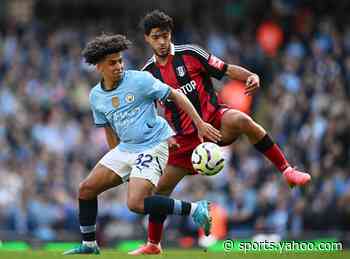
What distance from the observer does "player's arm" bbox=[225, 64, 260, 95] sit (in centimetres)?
1269

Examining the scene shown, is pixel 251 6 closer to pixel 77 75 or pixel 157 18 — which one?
pixel 77 75

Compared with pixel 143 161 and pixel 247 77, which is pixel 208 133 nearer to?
pixel 143 161

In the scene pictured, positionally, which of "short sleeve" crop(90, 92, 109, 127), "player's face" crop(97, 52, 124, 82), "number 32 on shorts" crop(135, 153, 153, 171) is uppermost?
"player's face" crop(97, 52, 124, 82)

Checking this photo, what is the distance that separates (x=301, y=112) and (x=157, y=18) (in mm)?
8150

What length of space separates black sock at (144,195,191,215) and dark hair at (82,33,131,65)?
1513mm

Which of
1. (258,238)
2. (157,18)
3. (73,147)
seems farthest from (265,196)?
(157,18)

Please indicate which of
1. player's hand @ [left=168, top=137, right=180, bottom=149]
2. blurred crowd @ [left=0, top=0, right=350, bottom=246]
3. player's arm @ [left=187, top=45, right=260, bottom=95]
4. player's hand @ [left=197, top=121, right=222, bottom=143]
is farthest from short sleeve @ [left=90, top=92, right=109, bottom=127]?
blurred crowd @ [left=0, top=0, right=350, bottom=246]

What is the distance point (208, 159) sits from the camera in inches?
477

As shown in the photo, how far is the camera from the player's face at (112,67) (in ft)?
39.8

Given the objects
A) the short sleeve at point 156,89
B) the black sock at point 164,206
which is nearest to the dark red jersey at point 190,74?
the short sleeve at point 156,89

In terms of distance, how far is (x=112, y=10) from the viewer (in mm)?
25062

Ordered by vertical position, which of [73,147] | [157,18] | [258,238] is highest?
[157,18]

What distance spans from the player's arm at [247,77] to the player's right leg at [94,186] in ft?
5.12

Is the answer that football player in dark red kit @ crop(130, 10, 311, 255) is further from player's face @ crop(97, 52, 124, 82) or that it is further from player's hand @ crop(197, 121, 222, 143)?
player's hand @ crop(197, 121, 222, 143)
